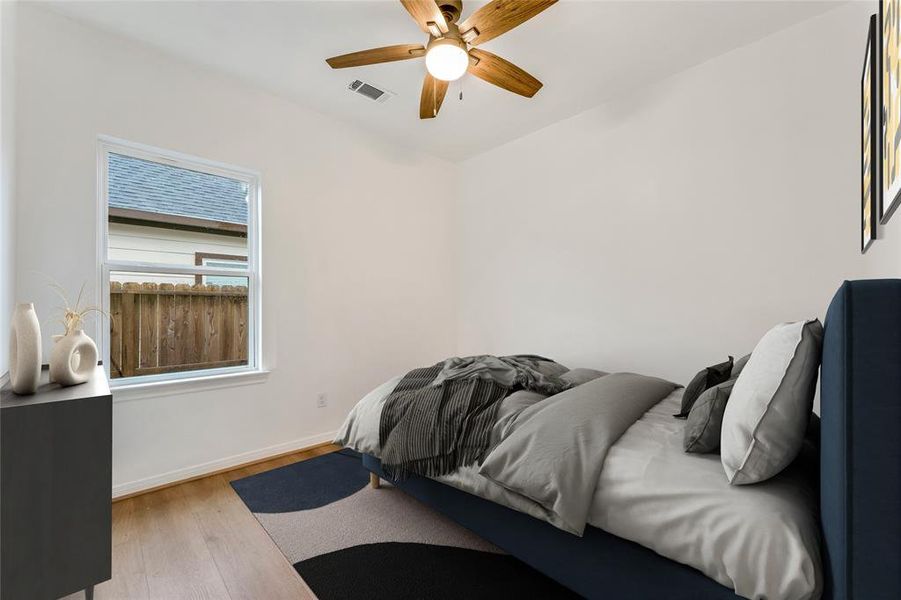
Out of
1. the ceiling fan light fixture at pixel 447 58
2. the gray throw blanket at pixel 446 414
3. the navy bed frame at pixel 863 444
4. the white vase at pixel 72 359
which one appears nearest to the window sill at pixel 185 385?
the white vase at pixel 72 359

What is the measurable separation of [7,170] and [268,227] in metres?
1.37

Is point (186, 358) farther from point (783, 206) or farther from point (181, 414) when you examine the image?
point (783, 206)

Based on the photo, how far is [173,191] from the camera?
9.32ft

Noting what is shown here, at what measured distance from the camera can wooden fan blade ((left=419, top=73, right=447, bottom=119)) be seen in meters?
2.48

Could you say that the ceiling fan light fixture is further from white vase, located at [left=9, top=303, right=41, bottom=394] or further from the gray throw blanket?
white vase, located at [left=9, top=303, right=41, bottom=394]

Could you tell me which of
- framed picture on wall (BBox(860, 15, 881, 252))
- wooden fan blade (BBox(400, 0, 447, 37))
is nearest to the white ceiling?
wooden fan blade (BBox(400, 0, 447, 37))

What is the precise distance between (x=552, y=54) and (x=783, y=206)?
5.57ft

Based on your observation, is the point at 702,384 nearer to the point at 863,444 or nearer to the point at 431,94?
the point at 863,444

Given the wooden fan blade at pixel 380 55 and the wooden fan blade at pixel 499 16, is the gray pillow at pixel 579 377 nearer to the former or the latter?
the wooden fan blade at pixel 499 16

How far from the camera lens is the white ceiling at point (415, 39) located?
2.30 meters

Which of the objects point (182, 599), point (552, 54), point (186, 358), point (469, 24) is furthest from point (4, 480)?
point (552, 54)

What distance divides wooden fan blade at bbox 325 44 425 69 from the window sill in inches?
84.7

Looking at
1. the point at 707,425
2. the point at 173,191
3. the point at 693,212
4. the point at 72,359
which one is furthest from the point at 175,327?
the point at 693,212

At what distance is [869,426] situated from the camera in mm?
853
